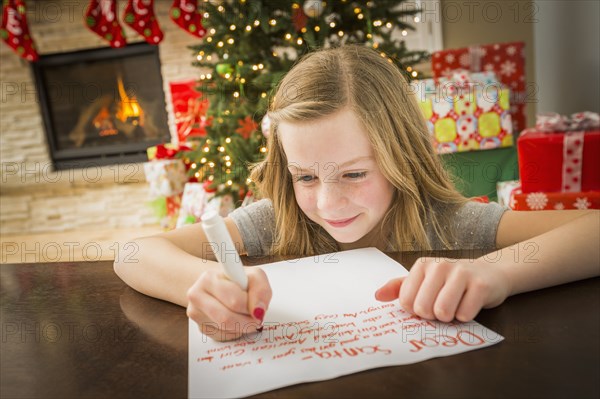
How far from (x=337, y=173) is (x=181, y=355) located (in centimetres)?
40

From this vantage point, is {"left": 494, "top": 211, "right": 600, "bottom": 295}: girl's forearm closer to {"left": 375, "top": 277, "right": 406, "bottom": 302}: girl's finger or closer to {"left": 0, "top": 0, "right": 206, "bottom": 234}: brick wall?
{"left": 375, "top": 277, "right": 406, "bottom": 302}: girl's finger

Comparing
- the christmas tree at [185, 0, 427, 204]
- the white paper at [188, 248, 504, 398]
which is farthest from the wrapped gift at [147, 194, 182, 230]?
the white paper at [188, 248, 504, 398]

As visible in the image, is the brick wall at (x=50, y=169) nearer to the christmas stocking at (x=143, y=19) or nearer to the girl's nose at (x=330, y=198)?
the christmas stocking at (x=143, y=19)

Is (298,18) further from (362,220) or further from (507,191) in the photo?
(362,220)

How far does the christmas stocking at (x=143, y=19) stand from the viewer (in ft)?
10.0

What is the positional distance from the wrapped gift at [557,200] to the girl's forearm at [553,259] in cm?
136

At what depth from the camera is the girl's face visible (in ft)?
2.46

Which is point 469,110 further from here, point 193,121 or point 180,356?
point 180,356

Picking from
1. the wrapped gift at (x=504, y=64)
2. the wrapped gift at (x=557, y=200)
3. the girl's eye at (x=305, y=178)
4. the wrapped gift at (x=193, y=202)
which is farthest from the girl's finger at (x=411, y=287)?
the wrapped gift at (x=504, y=64)

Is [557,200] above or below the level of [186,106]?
below

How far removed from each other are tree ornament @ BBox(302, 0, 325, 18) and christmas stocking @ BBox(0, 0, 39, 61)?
2.16 m

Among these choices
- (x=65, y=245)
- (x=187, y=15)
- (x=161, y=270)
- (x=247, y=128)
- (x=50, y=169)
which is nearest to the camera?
(x=161, y=270)

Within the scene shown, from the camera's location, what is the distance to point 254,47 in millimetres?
2248

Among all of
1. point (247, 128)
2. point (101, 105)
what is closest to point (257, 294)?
point (247, 128)
